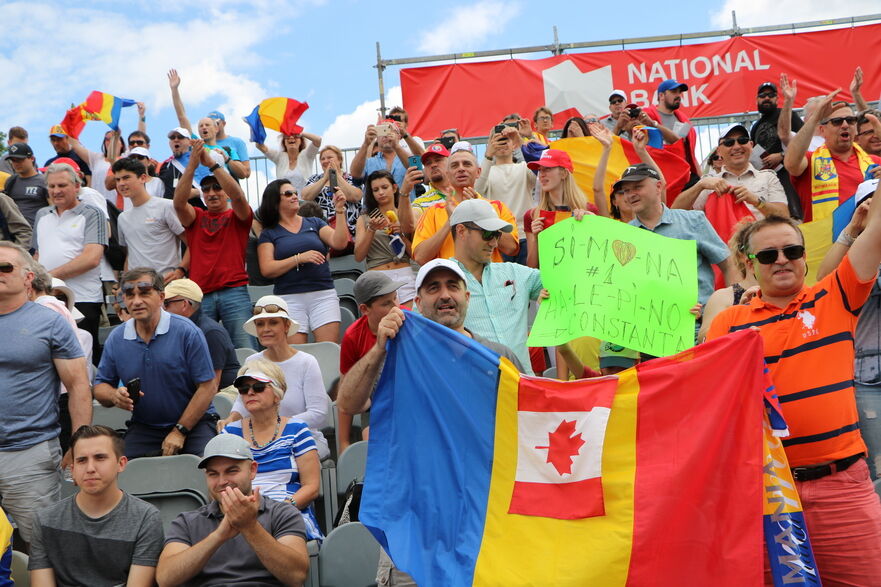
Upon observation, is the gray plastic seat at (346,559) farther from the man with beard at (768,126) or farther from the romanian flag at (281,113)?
the romanian flag at (281,113)

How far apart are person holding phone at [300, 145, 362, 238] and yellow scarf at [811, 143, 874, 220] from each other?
14.5 feet

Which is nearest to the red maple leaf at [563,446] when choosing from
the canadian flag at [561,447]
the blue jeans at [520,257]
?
the canadian flag at [561,447]

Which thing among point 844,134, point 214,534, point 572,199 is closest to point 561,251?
point 572,199

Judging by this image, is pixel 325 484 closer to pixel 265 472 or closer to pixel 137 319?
pixel 265 472

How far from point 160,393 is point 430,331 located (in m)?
2.85

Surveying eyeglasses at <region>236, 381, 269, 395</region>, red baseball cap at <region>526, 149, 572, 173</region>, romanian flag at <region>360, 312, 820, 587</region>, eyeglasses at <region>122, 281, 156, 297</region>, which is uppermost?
red baseball cap at <region>526, 149, 572, 173</region>

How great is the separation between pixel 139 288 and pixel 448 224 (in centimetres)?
218


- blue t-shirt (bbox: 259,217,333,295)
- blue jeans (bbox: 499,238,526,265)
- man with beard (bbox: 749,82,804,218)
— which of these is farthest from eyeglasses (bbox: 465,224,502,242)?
man with beard (bbox: 749,82,804,218)

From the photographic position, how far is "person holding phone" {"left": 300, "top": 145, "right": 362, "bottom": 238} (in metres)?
10.1

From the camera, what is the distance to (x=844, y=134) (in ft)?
26.7

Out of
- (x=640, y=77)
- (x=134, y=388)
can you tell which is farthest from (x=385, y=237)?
(x=640, y=77)

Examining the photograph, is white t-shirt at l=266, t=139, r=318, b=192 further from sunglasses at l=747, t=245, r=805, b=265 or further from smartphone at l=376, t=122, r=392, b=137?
sunglasses at l=747, t=245, r=805, b=265

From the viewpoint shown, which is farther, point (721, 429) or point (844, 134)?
point (844, 134)

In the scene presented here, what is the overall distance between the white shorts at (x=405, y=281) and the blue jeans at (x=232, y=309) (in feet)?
4.53
